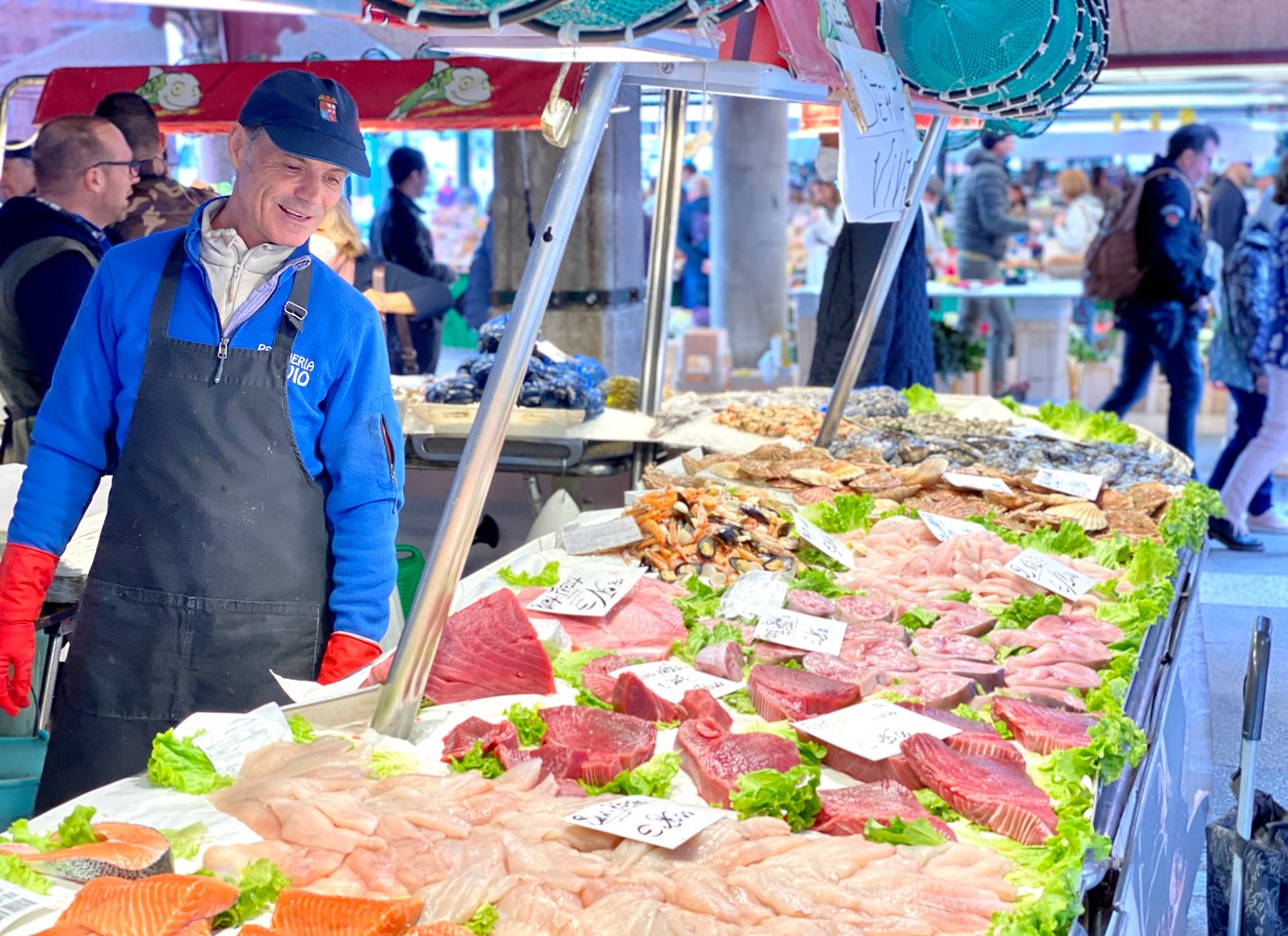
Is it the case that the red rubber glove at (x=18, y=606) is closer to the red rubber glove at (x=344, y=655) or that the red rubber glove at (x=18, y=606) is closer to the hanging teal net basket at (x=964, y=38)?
the red rubber glove at (x=344, y=655)

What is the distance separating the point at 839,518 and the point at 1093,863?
2.12 meters

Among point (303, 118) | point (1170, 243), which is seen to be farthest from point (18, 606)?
point (1170, 243)

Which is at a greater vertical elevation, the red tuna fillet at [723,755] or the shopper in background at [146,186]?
the shopper in background at [146,186]

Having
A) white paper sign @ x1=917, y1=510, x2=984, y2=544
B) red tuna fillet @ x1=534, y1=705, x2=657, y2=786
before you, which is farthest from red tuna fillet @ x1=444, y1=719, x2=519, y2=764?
white paper sign @ x1=917, y1=510, x2=984, y2=544

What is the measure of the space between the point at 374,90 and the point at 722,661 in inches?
217

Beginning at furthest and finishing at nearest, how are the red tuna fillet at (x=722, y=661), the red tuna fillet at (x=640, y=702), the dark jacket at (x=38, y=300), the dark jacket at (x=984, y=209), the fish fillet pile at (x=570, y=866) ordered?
the dark jacket at (x=984, y=209) < the dark jacket at (x=38, y=300) < the red tuna fillet at (x=722, y=661) < the red tuna fillet at (x=640, y=702) < the fish fillet pile at (x=570, y=866)

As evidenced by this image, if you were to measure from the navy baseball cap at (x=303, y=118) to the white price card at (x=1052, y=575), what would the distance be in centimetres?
185

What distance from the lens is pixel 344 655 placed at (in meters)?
2.83

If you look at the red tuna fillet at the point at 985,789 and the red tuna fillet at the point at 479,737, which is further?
the red tuna fillet at the point at 479,737

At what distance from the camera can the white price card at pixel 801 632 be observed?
298cm

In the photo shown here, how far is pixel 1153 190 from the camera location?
8359 mm

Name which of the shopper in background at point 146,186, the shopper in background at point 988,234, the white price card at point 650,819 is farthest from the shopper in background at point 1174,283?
the white price card at point 650,819

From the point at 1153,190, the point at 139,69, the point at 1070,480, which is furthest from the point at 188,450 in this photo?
the point at 1153,190

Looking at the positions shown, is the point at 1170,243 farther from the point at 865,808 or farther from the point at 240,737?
the point at 240,737
